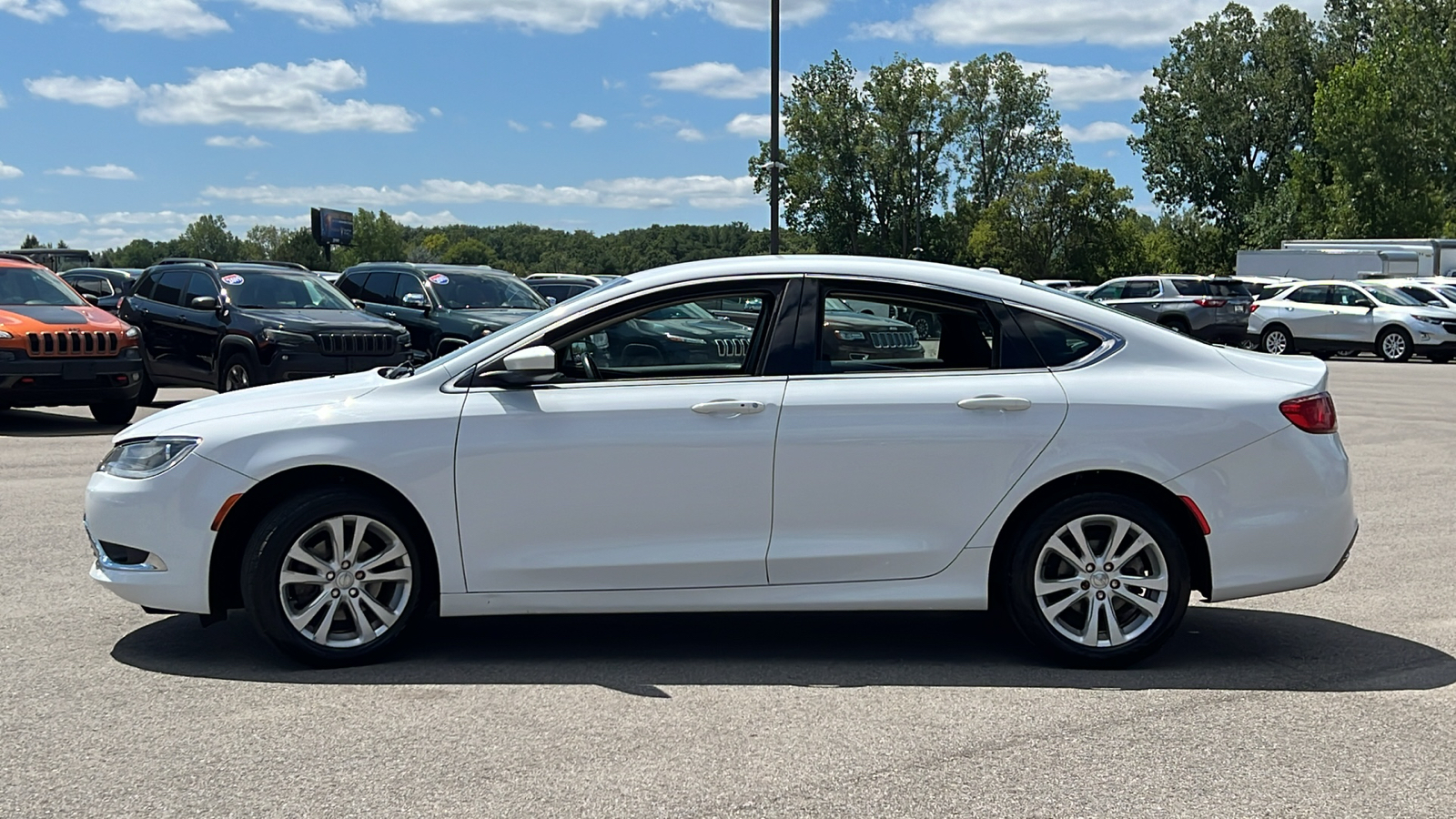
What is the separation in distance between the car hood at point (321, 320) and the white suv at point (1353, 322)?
19.7 metres

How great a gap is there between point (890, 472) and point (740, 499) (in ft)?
1.87

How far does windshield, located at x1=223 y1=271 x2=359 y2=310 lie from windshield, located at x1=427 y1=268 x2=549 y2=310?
97.3 inches

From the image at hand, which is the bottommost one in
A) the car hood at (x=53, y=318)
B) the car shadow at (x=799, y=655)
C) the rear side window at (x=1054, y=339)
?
the car shadow at (x=799, y=655)

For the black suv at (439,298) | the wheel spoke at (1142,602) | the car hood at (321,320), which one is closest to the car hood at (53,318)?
the car hood at (321,320)

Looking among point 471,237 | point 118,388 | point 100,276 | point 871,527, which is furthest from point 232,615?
point 471,237

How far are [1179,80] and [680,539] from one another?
3003 inches

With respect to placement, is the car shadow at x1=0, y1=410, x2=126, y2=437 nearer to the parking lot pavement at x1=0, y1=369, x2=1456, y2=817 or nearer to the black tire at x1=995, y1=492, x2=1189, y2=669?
the parking lot pavement at x1=0, y1=369, x2=1456, y2=817

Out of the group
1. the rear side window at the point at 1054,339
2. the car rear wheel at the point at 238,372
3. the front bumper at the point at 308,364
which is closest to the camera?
the rear side window at the point at 1054,339

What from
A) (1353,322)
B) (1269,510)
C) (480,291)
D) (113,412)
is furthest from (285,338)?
(1353,322)

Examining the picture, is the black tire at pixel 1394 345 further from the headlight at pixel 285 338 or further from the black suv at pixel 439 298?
the headlight at pixel 285 338

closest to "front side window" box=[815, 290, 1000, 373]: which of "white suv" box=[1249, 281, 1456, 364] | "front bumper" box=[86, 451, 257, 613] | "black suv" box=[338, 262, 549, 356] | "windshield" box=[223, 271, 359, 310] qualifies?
"front bumper" box=[86, 451, 257, 613]

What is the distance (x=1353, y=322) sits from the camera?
3008cm

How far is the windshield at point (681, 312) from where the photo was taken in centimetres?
562

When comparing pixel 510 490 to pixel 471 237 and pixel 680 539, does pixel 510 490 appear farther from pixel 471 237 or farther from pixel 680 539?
pixel 471 237
